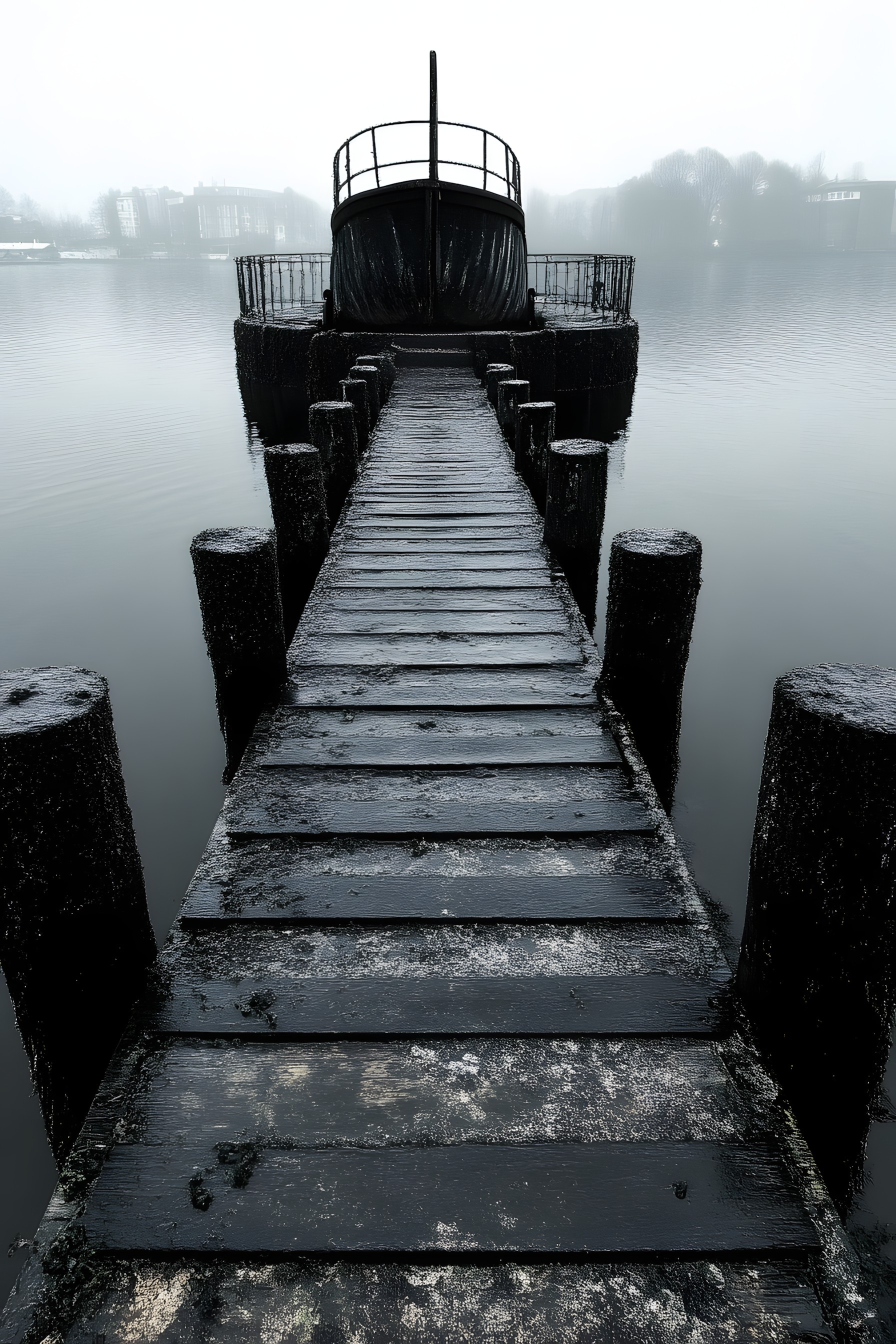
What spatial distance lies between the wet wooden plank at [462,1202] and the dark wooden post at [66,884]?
39cm

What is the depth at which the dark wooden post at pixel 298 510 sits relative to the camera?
5.01 metres

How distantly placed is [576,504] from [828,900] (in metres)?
3.68

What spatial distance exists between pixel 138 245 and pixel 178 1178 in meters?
235

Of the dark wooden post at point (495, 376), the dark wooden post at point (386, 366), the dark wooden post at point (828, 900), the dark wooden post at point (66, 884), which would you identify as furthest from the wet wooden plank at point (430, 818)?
the dark wooden post at point (386, 366)

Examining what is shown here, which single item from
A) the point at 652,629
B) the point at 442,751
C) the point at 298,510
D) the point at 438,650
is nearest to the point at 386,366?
the point at 298,510

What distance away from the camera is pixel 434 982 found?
84.7 inches

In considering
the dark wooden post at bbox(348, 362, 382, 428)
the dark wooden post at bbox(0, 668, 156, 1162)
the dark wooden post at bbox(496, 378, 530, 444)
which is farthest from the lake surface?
the dark wooden post at bbox(348, 362, 382, 428)

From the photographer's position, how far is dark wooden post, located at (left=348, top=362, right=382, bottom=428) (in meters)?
8.89

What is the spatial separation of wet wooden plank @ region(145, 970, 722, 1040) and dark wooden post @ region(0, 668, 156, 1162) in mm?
174

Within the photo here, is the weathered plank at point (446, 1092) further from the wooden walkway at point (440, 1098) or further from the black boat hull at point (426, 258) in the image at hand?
the black boat hull at point (426, 258)

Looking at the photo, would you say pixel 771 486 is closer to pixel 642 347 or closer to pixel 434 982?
→ pixel 434 982

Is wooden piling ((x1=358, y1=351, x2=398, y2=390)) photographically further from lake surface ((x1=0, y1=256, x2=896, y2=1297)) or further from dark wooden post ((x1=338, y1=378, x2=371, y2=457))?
lake surface ((x1=0, y1=256, x2=896, y2=1297))

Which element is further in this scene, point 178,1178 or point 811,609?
point 811,609

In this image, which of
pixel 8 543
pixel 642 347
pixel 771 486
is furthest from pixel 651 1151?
pixel 642 347
